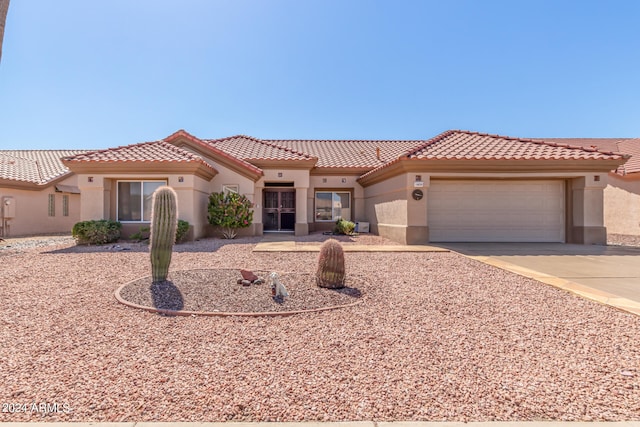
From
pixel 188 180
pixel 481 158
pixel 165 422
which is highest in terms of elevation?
pixel 481 158

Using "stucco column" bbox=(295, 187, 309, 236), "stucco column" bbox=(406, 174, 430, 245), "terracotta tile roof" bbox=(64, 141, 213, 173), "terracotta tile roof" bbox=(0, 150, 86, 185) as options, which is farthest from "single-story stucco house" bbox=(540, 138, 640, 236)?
"terracotta tile roof" bbox=(0, 150, 86, 185)

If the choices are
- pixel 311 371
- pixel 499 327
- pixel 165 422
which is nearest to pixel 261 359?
pixel 311 371

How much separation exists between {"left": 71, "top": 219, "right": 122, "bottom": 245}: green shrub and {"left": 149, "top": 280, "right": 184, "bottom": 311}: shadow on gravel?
8176mm

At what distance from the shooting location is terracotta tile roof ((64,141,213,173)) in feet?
43.8

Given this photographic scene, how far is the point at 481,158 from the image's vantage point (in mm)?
12508

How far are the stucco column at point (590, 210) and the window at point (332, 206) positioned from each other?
10944 millimetres

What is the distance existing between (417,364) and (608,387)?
68.1 inches

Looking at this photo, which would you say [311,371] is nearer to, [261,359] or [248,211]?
[261,359]

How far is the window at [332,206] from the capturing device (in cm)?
1941

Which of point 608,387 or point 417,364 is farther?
point 417,364

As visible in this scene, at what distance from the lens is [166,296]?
18.7 feet

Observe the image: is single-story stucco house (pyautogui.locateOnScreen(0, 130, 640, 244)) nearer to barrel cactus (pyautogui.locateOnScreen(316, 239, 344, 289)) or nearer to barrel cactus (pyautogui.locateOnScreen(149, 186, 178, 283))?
barrel cactus (pyautogui.locateOnScreen(316, 239, 344, 289))

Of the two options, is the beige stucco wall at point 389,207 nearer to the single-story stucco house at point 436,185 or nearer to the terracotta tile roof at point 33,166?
the single-story stucco house at point 436,185

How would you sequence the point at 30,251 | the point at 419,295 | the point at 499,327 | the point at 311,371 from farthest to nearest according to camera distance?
the point at 30,251 < the point at 419,295 < the point at 499,327 < the point at 311,371
